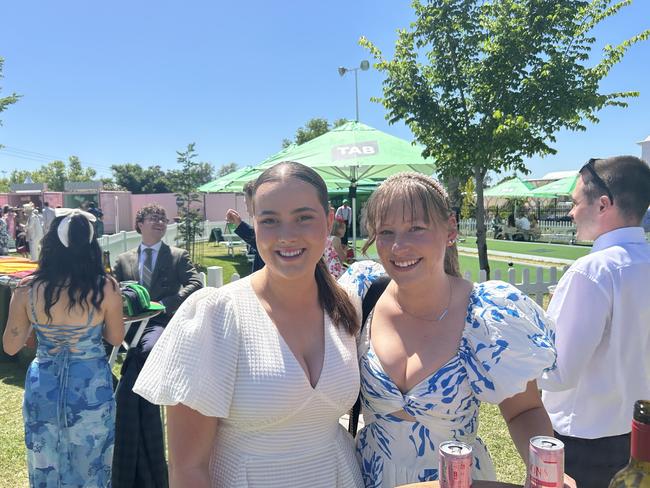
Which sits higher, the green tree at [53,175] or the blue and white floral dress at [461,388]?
the green tree at [53,175]

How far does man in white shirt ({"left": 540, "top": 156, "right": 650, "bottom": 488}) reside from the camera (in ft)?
7.12

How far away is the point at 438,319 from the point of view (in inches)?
69.5

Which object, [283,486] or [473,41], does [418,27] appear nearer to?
[473,41]

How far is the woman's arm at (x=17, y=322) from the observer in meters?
3.27

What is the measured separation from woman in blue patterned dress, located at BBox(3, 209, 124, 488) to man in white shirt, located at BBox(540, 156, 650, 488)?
2.82 meters

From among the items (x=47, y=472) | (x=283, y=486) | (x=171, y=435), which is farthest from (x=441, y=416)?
(x=47, y=472)

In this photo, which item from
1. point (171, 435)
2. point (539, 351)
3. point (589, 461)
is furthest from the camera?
point (589, 461)

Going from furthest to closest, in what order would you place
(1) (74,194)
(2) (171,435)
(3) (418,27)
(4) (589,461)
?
(1) (74,194)
(3) (418,27)
(4) (589,461)
(2) (171,435)

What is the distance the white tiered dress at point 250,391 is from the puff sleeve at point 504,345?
43 centimetres

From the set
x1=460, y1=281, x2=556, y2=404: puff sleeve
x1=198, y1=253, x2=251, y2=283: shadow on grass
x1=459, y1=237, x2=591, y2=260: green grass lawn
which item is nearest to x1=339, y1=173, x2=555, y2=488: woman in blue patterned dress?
x1=460, y1=281, x2=556, y2=404: puff sleeve

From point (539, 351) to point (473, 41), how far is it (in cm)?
766

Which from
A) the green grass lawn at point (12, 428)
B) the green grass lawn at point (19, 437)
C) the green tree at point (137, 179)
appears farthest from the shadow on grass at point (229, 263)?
the green tree at point (137, 179)

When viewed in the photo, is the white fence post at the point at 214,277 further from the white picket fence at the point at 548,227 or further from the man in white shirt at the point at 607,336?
the white picket fence at the point at 548,227

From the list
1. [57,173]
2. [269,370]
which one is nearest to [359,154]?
[269,370]
